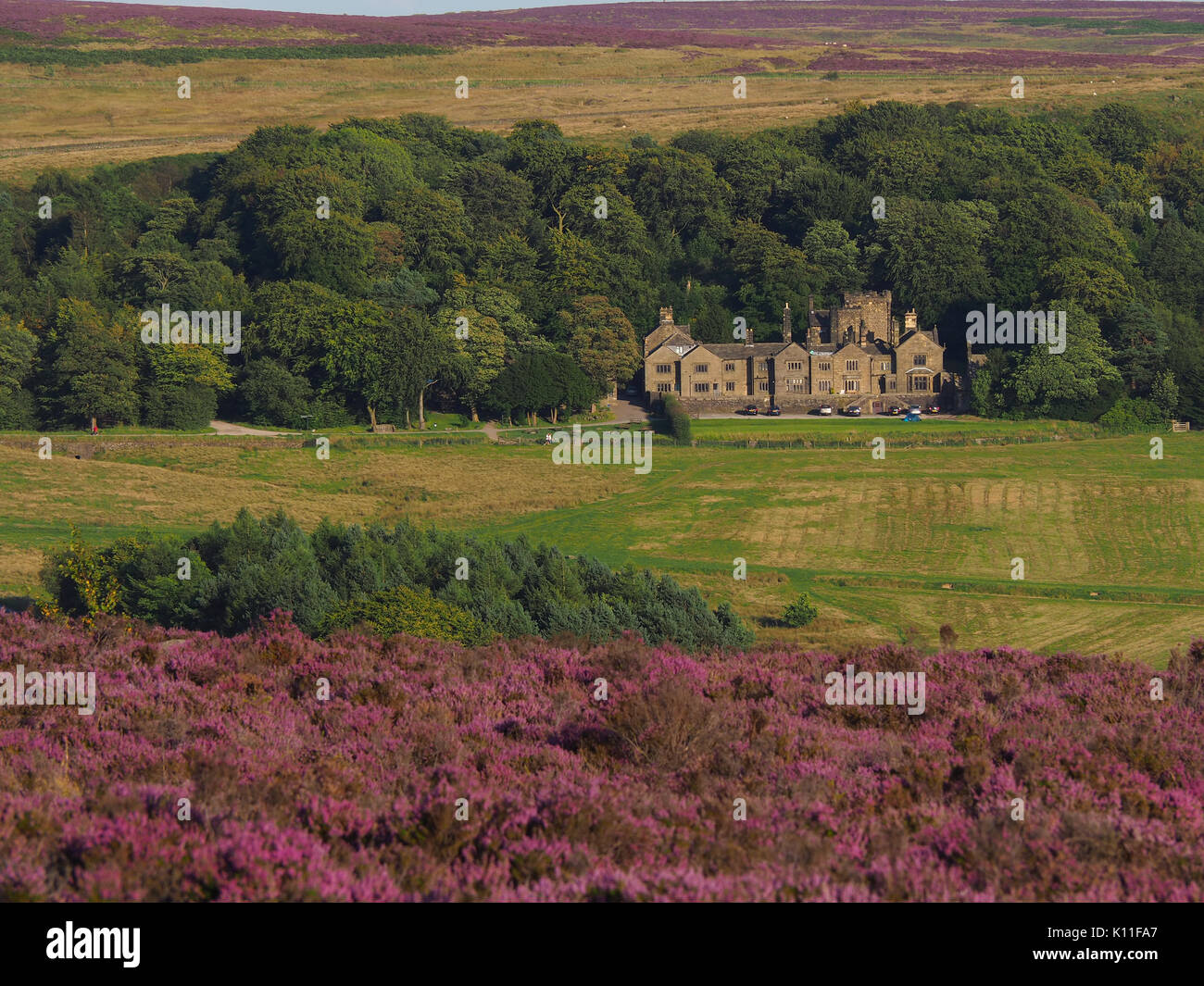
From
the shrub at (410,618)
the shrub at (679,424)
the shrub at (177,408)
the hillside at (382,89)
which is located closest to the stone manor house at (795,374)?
the shrub at (679,424)

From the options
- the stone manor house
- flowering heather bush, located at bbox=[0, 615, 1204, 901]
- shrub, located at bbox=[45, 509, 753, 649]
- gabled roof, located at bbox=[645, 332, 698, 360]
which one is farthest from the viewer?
gabled roof, located at bbox=[645, 332, 698, 360]

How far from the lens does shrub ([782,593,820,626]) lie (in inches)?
1905

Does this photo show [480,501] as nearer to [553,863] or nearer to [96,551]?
[96,551]

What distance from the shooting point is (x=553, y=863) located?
1367 centimetres

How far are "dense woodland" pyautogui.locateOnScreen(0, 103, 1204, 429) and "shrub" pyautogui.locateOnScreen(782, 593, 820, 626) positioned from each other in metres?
47.7

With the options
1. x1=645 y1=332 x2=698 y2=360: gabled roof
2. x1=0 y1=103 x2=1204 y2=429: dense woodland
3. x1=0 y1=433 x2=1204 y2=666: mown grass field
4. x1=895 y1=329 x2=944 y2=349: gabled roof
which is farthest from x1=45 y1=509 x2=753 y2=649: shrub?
x1=895 y1=329 x2=944 y2=349: gabled roof

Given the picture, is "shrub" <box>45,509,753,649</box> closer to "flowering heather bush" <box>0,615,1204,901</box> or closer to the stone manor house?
"flowering heather bush" <box>0,615,1204,901</box>

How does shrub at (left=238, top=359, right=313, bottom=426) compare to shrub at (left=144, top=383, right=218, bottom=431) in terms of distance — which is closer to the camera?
shrub at (left=144, top=383, right=218, bottom=431)

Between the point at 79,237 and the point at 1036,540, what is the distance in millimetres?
88535

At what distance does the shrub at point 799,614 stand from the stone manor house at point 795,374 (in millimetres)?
52643

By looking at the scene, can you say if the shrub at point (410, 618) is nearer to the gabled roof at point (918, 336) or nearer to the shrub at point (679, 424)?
the shrub at point (679, 424)

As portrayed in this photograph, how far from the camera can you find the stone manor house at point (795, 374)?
4011 inches

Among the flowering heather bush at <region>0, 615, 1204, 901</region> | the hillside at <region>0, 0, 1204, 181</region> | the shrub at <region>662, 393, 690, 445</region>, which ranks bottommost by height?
the flowering heather bush at <region>0, 615, 1204, 901</region>

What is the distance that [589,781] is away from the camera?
16188 mm
